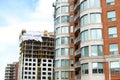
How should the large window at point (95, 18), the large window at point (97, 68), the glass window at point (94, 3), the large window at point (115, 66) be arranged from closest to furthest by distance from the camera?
the large window at point (115, 66) → the large window at point (97, 68) → the large window at point (95, 18) → the glass window at point (94, 3)

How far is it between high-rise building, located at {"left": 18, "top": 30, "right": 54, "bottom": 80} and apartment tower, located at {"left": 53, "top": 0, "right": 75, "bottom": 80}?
3552 inches

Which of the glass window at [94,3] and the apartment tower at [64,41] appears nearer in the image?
the glass window at [94,3]

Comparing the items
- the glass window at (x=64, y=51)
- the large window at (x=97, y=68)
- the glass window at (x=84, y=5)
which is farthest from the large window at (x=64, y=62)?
the large window at (x=97, y=68)

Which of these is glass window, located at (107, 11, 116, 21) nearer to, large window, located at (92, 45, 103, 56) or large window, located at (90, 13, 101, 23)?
large window, located at (90, 13, 101, 23)

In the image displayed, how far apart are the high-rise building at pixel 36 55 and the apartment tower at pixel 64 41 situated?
90.2 meters

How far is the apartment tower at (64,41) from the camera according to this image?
62.8 meters

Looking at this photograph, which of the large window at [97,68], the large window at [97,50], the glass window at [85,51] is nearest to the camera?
the large window at [97,68]

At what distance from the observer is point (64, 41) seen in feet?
216

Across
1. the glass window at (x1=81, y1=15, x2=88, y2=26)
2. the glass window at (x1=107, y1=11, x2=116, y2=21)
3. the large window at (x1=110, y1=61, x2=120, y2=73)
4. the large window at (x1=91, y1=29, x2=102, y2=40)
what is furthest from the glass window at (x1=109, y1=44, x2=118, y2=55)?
the glass window at (x1=81, y1=15, x2=88, y2=26)

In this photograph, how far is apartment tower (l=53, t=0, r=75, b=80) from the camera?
6284 cm

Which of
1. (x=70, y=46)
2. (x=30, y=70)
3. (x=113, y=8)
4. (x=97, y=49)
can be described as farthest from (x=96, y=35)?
(x=30, y=70)

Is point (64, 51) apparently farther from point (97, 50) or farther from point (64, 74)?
point (97, 50)

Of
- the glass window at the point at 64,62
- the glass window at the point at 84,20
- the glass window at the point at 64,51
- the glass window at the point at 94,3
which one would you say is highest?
the glass window at the point at 94,3

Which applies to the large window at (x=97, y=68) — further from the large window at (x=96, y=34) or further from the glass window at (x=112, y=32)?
the glass window at (x=112, y=32)
